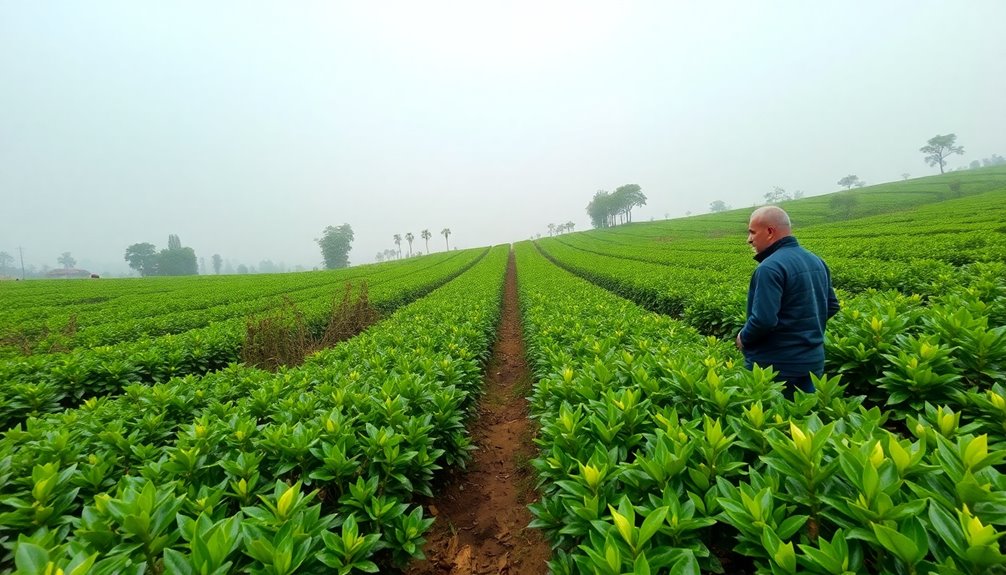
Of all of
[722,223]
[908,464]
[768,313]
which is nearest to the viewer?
[908,464]

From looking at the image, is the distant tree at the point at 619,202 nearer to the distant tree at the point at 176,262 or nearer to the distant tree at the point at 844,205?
the distant tree at the point at 844,205

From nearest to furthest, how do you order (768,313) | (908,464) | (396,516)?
(908,464) < (396,516) < (768,313)

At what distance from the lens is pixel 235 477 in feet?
7.52

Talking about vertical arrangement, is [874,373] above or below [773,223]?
below

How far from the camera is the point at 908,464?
1505 millimetres

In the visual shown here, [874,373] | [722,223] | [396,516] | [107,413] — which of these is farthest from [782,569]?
[722,223]

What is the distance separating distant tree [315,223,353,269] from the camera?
318 ft

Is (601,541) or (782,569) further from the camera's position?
(601,541)

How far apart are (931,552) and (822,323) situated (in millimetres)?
2605

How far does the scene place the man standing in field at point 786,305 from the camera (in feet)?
10.5

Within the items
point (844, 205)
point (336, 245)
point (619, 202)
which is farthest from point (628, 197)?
point (336, 245)

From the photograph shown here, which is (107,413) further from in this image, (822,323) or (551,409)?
(822,323)

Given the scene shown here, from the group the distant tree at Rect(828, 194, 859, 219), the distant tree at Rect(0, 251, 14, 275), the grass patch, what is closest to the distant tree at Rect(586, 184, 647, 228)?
the distant tree at Rect(828, 194, 859, 219)

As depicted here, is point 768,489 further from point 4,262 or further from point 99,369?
point 4,262
